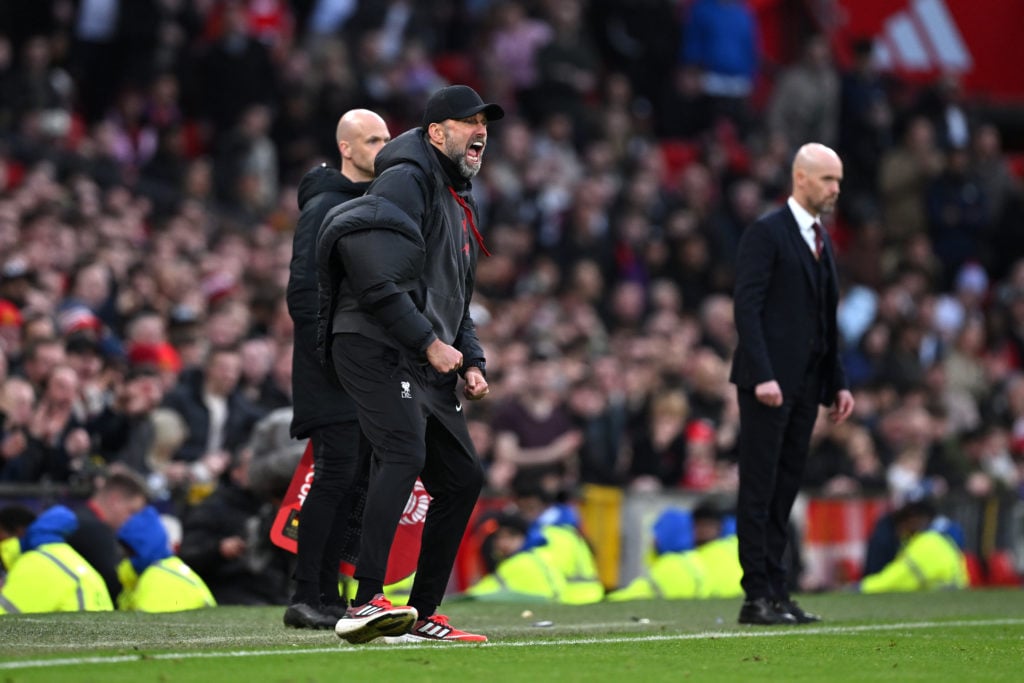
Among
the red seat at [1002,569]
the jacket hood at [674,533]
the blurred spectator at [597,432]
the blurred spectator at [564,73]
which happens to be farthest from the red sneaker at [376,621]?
the blurred spectator at [564,73]

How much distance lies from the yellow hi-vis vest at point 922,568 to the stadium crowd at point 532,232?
4.70 feet

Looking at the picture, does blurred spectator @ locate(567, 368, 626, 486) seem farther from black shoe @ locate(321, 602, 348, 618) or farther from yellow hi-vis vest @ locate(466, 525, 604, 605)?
black shoe @ locate(321, 602, 348, 618)

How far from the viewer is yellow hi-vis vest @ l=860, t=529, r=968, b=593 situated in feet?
50.0

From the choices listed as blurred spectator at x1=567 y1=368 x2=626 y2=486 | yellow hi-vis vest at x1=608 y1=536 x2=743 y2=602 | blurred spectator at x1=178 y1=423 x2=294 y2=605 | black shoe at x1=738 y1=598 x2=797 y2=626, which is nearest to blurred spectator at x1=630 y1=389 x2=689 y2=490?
blurred spectator at x1=567 y1=368 x2=626 y2=486

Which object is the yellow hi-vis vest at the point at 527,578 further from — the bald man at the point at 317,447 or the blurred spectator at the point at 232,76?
the blurred spectator at the point at 232,76

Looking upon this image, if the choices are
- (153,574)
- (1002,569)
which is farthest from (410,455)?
(1002,569)

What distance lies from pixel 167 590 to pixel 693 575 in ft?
14.8

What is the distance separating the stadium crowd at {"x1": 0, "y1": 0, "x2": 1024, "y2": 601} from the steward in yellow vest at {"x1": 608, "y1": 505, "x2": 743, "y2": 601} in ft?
3.06

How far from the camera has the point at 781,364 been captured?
10156mm

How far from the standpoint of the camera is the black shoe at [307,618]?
29.1 ft

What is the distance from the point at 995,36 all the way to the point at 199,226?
14356mm

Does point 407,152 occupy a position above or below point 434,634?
above

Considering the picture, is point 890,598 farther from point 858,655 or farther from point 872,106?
point 872,106

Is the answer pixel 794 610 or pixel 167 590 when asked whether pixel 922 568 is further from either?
pixel 167 590
